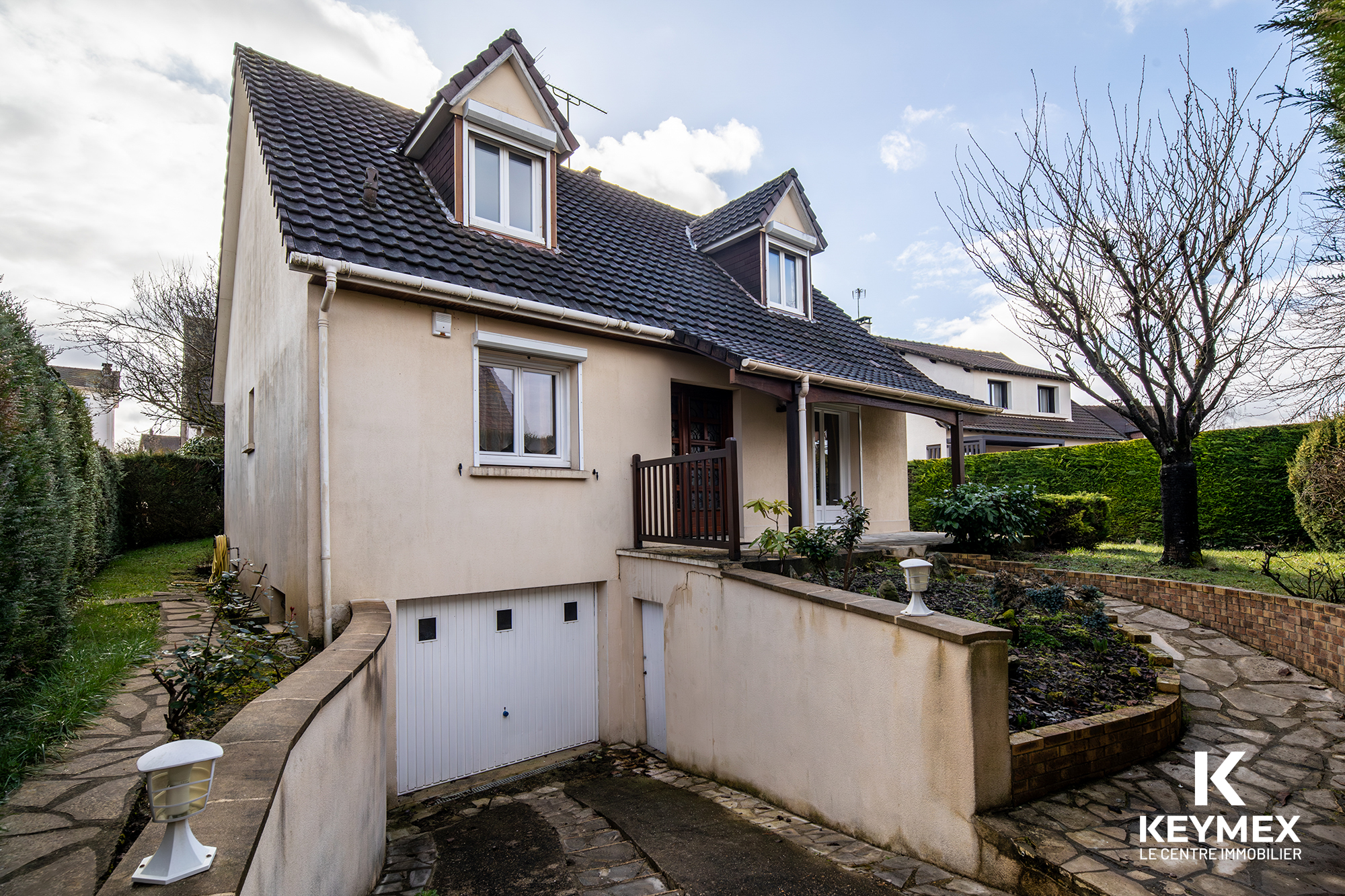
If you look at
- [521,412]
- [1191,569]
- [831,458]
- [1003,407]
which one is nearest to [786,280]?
[831,458]

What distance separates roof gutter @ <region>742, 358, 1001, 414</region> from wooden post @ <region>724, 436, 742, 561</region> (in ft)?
4.83

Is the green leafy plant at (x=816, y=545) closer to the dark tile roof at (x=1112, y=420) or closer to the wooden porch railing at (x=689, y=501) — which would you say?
the wooden porch railing at (x=689, y=501)

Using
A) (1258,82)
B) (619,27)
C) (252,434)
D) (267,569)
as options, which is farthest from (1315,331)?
(252,434)

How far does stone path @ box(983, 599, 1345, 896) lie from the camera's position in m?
3.13

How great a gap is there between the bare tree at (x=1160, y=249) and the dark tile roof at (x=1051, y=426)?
12809 millimetres

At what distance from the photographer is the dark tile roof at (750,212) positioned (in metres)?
10.8

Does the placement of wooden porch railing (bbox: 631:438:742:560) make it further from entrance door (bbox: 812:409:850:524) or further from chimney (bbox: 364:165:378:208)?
chimney (bbox: 364:165:378:208)

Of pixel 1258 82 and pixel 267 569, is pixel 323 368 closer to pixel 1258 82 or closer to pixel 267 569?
pixel 267 569

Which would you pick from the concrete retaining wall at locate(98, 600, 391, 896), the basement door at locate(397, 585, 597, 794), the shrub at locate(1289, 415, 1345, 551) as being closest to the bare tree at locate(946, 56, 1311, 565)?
the shrub at locate(1289, 415, 1345, 551)

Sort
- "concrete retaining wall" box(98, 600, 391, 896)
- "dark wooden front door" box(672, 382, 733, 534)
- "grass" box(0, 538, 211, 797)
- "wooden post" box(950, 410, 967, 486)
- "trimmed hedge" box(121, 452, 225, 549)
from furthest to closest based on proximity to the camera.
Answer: "trimmed hedge" box(121, 452, 225, 549)
"wooden post" box(950, 410, 967, 486)
"dark wooden front door" box(672, 382, 733, 534)
"grass" box(0, 538, 211, 797)
"concrete retaining wall" box(98, 600, 391, 896)

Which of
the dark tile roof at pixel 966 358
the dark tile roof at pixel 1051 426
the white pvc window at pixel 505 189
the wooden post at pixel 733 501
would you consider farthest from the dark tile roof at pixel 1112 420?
the white pvc window at pixel 505 189

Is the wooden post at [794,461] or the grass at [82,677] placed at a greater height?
the wooden post at [794,461]

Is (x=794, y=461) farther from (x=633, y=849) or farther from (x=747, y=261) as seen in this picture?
(x=633, y=849)

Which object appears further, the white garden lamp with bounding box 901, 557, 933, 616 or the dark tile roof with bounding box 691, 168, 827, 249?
the dark tile roof with bounding box 691, 168, 827, 249
